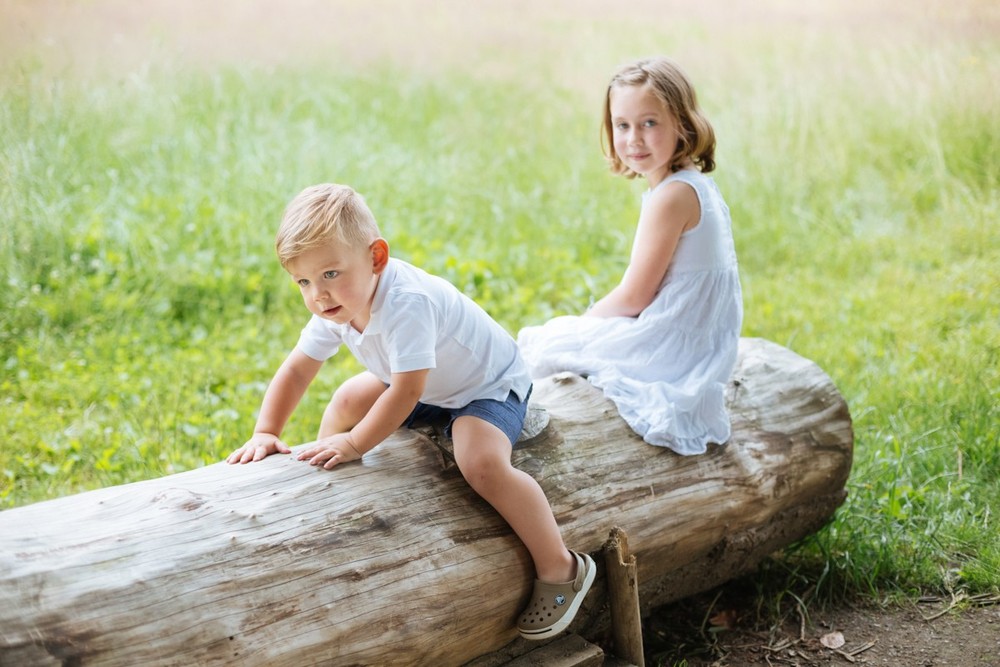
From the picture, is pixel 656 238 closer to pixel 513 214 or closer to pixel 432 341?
pixel 432 341

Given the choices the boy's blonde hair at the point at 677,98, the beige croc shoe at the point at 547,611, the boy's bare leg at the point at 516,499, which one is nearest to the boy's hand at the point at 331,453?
the boy's bare leg at the point at 516,499

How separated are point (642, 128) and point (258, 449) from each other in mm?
1601

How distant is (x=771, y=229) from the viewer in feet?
21.1

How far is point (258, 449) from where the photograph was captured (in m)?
2.54

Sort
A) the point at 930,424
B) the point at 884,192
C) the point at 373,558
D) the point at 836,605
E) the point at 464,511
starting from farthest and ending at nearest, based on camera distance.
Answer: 1. the point at 884,192
2. the point at 930,424
3. the point at 836,605
4. the point at 464,511
5. the point at 373,558

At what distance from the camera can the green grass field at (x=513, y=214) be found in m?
3.97

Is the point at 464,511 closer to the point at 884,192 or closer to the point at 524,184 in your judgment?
the point at 524,184

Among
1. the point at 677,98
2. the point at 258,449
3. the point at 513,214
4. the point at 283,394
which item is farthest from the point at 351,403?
the point at 513,214

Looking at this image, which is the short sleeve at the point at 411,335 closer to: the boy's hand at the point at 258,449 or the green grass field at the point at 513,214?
the boy's hand at the point at 258,449

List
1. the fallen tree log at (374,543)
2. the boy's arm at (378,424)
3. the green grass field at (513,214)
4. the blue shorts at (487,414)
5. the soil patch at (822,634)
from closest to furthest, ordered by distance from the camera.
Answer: the fallen tree log at (374,543) < the boy's arm at (378,424) < the blue shorts at (487,414) < the soil patch at (822,634) < the green grass field at (513,214)

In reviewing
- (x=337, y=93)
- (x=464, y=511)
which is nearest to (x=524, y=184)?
(x=337, y=93)

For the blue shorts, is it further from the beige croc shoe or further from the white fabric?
the beige croc shoe

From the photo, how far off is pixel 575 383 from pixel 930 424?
2.01 m

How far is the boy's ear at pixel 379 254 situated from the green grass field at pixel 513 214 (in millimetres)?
1674
